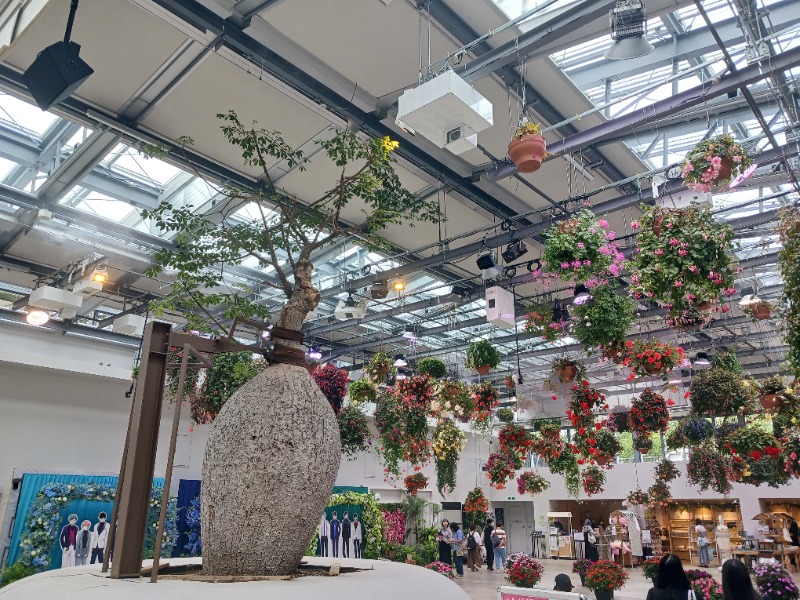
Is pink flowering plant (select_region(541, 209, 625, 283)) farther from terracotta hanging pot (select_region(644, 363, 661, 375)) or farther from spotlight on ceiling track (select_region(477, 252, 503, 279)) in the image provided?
spotlight on ceiling track (select_region(477, 252, 503, 279))

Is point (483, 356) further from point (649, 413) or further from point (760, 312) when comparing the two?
point (760, 312)

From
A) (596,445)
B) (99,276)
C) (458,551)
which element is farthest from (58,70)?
(458,551)

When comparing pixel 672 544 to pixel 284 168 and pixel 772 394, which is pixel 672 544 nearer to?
pixel 772 394

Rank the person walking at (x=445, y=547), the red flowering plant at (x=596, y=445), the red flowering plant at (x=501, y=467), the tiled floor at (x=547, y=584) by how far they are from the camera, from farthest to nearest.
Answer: the person walking at (x=445, y=547)
the red flowering plant at (x=501, y=467)
the tiled floor at (x=547, y=584)
the red flowering plant at (x=596, y=445)

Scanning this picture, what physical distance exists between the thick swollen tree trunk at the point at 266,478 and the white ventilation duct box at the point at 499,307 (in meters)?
5.85

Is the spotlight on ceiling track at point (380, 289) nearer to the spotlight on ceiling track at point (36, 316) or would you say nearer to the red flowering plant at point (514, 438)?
the red flowering plant at point (514, 438)

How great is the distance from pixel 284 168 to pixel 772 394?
643cm

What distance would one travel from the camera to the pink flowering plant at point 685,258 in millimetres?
4379

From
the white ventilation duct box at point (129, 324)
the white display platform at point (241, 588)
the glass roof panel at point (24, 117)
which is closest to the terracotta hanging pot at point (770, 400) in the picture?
the white display platform at point (241, 588)

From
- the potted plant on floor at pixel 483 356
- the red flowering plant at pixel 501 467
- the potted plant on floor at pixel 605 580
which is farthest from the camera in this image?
the red flowering plant at pixel 501 467

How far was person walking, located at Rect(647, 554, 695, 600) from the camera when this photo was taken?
3.69 meters

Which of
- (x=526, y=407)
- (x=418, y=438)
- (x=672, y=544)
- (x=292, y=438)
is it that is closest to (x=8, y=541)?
(x=418, y=438)

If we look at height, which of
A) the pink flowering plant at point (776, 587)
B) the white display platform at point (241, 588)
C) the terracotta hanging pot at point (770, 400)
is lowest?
the pink flowering plant at point (776, 587)

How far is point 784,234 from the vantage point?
3.50 m
